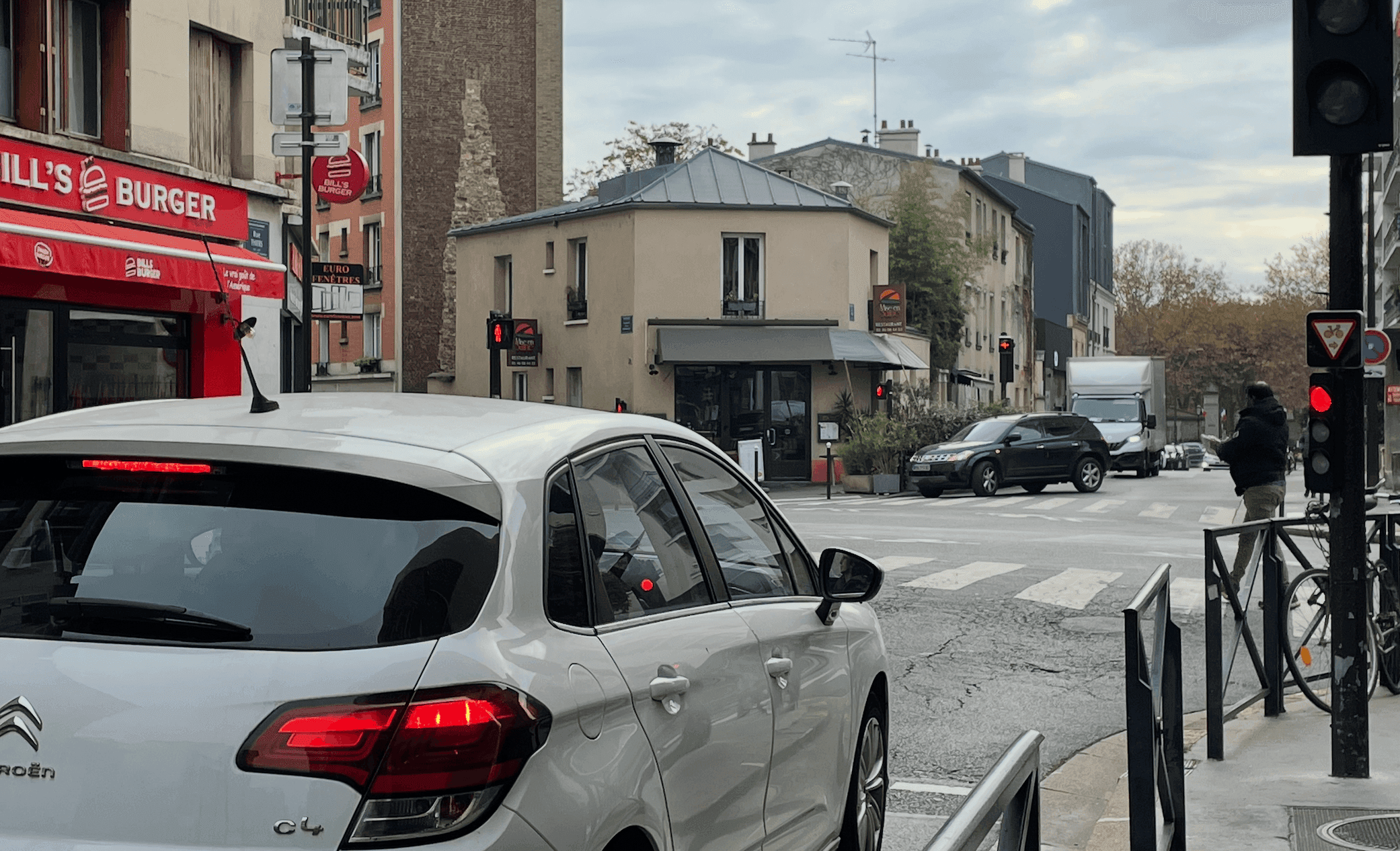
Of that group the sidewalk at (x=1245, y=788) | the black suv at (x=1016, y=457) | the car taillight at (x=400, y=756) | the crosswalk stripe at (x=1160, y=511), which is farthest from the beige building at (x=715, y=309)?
the car taillight at (x=400, y=756)

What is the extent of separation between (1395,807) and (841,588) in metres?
2.89

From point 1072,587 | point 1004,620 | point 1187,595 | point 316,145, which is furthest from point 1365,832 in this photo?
point 316,145

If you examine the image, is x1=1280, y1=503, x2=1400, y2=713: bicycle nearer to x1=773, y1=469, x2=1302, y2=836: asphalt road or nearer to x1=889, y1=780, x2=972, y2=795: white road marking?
x1=773, y1=469, x2=1302, y2=836: asphalt road

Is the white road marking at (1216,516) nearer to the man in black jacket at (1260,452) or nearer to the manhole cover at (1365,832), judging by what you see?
the man in black jacket at (1260,452)

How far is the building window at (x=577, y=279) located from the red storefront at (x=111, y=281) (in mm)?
20766

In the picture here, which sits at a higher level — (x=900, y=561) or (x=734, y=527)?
(x=734, y=527)

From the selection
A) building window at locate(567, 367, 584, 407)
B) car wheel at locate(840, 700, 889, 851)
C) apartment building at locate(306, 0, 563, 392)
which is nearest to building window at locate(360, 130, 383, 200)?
apartment building at locate(306, 0, 563, 392)

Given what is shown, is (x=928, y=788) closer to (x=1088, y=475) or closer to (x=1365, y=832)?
(x=1365, y=832)

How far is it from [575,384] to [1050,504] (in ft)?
51.3

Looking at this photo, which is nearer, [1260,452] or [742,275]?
[1260,452]

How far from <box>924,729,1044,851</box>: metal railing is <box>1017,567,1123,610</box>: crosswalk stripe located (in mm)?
9898

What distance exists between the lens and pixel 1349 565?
20.8 ft

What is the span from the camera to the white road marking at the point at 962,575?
13.7 m

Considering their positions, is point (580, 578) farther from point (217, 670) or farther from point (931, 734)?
point (931, 734)
